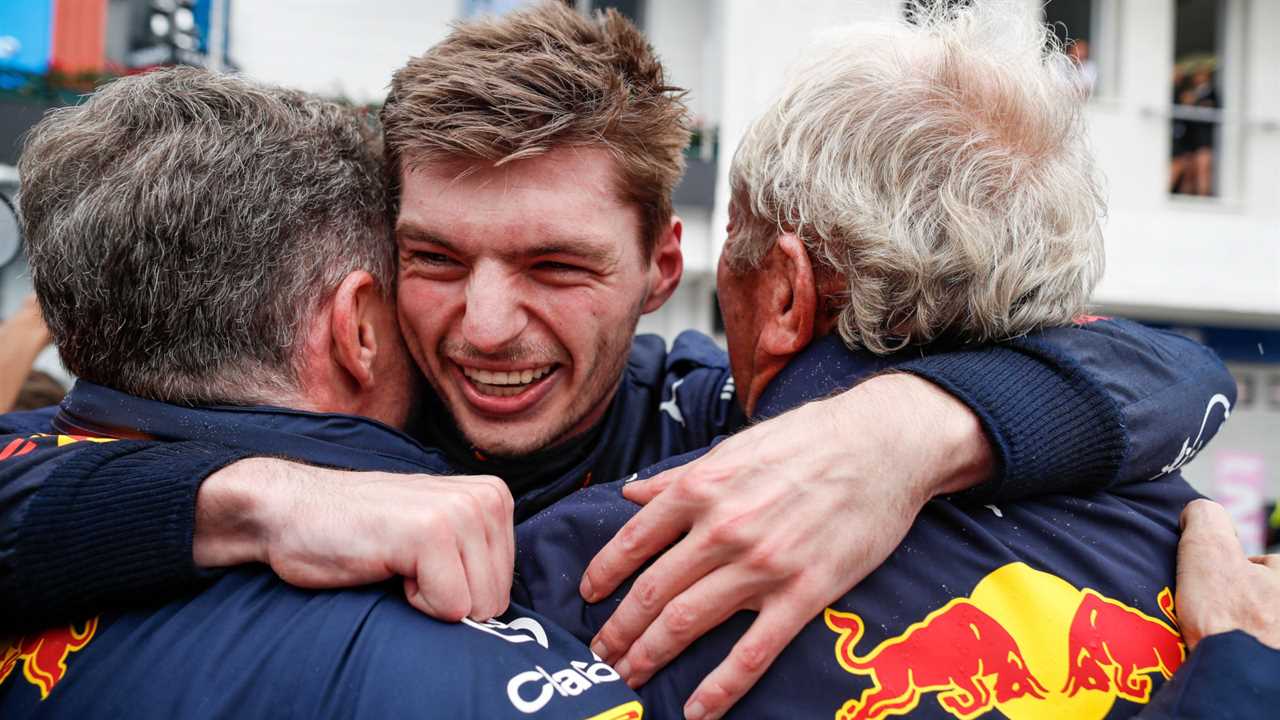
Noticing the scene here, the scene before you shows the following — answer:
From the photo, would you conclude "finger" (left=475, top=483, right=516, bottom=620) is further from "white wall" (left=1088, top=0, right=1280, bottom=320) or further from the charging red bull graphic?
"white wall" (left=1088, top=0, right=1280, bottom=320)

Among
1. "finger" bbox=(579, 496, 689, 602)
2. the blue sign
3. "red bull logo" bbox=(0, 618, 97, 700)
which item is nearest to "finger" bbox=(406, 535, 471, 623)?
"finger" bbox=(579, 496, 689, 602)

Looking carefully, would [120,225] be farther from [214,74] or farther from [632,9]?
[632,9]

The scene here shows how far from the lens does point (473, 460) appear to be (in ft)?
7.98

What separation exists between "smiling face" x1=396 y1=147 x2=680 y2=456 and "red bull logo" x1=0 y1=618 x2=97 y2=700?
2.99 feet

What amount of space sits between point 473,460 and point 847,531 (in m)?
1.22

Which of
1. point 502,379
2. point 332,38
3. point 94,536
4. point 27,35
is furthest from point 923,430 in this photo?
point 332,38

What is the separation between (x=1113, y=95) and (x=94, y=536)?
10692 mm

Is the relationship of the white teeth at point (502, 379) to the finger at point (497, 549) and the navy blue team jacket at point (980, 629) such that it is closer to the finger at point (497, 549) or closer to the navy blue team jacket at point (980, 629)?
the navy blue team jacket at point (980, 629)

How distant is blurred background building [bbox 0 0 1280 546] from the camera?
8.73 m

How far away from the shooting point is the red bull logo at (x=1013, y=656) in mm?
1390

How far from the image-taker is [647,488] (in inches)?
61.8

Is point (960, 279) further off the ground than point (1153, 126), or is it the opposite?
point (1153, 126)

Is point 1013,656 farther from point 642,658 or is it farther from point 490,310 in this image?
point 490,310

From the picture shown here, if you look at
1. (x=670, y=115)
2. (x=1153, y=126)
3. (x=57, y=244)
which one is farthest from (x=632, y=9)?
(x=57, y=244)
